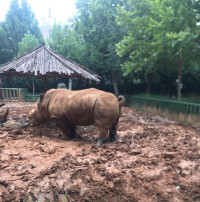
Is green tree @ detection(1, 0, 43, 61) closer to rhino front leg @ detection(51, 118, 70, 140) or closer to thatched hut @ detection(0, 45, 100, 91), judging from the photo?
thatched hut @ detection(0, 45, 100, 91)

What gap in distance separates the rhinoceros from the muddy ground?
0.48 m

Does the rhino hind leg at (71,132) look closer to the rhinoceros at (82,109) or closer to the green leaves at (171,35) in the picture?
the rhinoceros at (82,109)

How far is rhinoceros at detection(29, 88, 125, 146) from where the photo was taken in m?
5.03

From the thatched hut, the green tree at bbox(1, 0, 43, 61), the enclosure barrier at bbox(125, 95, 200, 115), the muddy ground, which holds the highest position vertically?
the green tree at bbox(1, 0, 43, 61)

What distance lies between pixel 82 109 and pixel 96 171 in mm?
1983

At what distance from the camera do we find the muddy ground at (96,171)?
2856mm

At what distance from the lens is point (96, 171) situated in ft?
11.5

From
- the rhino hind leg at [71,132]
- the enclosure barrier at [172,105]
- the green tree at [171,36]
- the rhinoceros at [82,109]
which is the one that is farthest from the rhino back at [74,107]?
the enclosure barrier at [172,105]

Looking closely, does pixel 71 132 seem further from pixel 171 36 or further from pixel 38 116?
pixel 171 36

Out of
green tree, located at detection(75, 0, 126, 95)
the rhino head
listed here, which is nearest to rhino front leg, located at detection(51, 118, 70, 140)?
the rhino head

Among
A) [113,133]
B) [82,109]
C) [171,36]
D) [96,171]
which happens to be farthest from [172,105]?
[96,171]

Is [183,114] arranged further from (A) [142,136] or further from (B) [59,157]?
(B) [59,157]

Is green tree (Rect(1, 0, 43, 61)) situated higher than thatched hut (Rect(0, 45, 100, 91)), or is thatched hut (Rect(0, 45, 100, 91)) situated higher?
green tree (Rect(1, 0, 43, 61))

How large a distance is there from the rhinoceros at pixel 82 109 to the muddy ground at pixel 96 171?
48 cm
